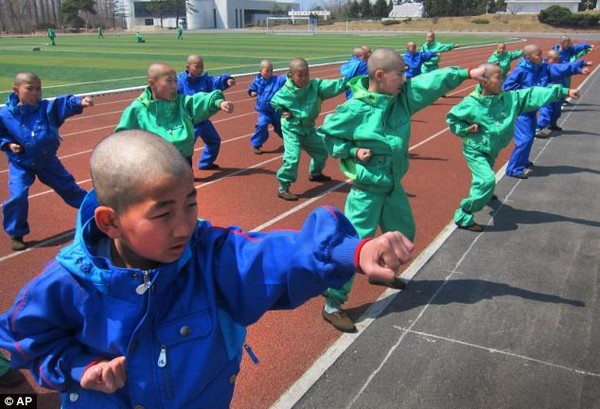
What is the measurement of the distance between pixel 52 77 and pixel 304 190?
18423 millimetres

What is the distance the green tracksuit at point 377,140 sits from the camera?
13.8 ft

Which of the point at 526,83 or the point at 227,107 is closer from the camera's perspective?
the point at 227,107

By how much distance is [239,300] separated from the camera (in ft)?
5.62

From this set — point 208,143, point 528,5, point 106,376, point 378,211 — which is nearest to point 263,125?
point 208,143

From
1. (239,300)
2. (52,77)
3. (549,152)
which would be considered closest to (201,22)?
(52,77)

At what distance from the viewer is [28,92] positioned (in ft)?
19.2

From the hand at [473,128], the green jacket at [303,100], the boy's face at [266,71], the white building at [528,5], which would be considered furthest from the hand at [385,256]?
the white building at [528,5]

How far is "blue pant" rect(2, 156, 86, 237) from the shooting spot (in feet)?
19.6

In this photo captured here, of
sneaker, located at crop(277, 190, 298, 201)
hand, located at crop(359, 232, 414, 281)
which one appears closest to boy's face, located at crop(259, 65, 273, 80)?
sneaker, located at crop(277, 190, 298, 201)

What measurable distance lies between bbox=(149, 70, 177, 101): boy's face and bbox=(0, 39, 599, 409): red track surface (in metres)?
1.74

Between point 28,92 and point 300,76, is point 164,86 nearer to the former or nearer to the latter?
point 28,92

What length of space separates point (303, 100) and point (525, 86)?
494 centimetres

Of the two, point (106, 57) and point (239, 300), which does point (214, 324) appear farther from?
point (106, 57)

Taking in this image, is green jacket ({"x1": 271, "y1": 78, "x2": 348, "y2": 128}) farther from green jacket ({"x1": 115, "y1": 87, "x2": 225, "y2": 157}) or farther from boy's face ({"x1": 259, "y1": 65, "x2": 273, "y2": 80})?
boy's face ({"x1": 259, "y1": 65, "x2": 273, "y2": 80})
